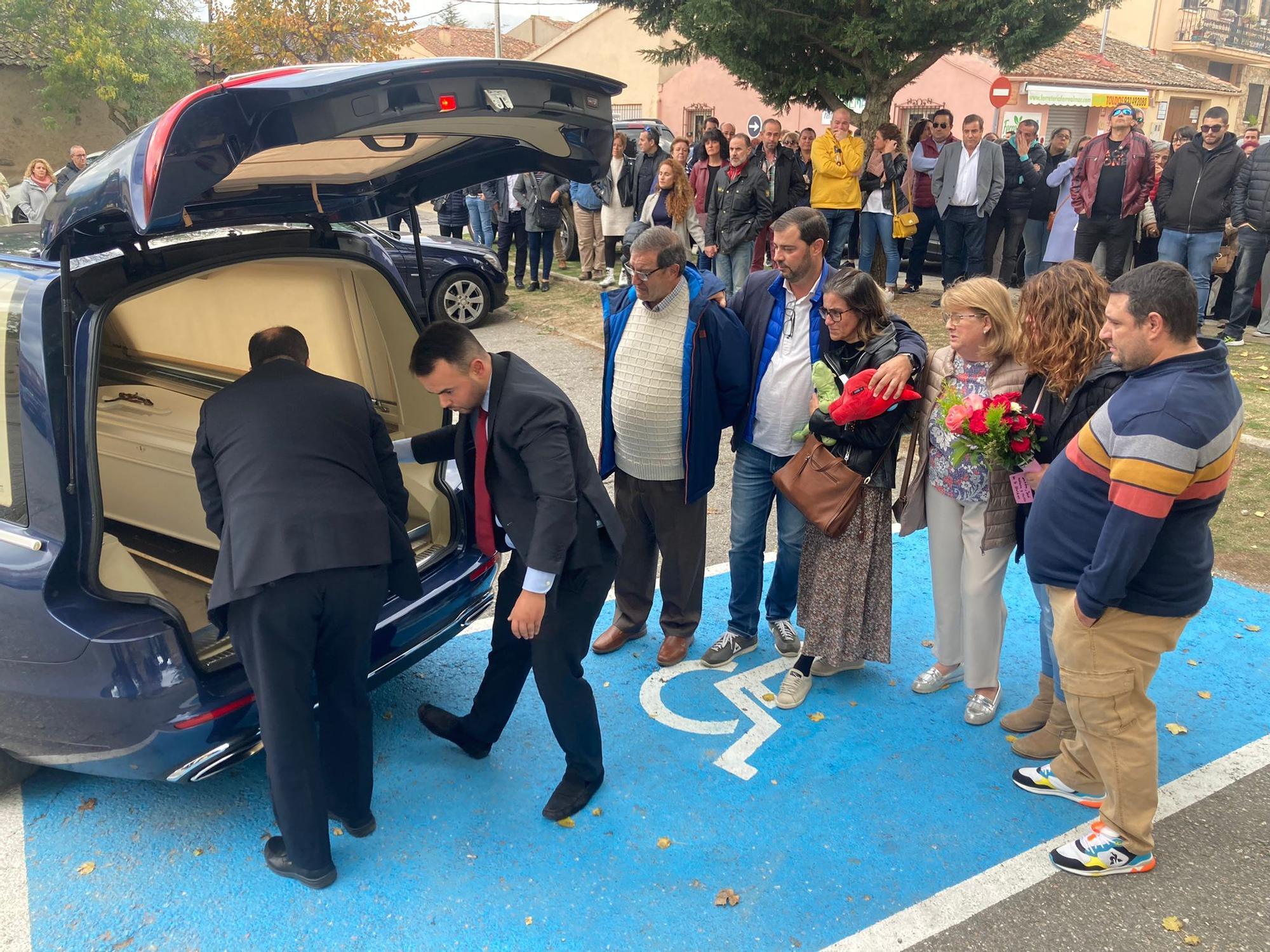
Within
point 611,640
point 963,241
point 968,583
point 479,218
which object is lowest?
point 611,640

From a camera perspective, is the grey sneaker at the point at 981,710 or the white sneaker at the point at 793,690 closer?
the grey sneaker at the point at 981,710

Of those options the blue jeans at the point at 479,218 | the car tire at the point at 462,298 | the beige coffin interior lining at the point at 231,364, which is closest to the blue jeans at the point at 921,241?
the car tire at the point at 462,298

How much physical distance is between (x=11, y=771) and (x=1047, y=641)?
156 inches

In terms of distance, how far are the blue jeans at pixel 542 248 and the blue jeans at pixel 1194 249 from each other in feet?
24.4

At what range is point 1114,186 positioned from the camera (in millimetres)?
9305

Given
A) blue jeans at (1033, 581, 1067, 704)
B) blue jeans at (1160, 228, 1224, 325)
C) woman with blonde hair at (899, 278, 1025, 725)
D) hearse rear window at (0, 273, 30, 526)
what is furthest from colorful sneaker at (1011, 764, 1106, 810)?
blue jeans at (1160, 228, 1224, 325)

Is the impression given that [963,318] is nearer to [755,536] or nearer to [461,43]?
[755,536]

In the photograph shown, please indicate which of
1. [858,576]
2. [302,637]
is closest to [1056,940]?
[858,576]

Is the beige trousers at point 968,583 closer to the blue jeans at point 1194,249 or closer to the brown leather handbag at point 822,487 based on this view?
the brown leather handbag at point 822,487

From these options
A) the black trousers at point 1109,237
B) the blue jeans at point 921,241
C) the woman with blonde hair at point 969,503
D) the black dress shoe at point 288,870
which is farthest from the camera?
the blue jeans at point 921,241

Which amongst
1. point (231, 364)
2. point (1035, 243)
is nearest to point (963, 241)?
point (1035, 243)

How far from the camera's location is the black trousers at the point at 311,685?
276 cm

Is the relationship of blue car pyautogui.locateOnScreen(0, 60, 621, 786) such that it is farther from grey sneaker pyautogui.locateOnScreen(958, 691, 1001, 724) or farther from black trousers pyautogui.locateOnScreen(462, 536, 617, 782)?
grey sneaker pyautogui.locateOnScreen(958, 691, 1001, 724)

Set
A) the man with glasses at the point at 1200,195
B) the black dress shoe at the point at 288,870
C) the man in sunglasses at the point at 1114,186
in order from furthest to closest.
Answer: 1. the man in sunglasses at the point at 1114,186
2. the man with glasses at the point at 1200,195
3. the black dress shoe at the point at 288,870
